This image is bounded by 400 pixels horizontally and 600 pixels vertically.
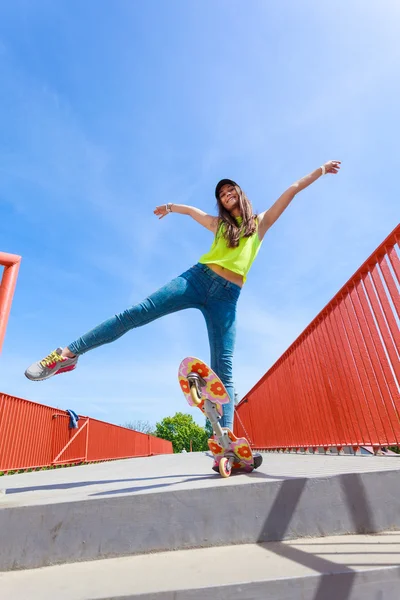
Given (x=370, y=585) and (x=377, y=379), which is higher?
(x=377, y=379)

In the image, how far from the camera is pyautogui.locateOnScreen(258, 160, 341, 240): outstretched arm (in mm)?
2645

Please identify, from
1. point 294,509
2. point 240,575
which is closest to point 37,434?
point 294,509

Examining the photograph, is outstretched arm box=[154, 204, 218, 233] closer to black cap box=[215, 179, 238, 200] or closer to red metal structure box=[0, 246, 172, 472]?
black cap box=[215, 179, 238, 200]

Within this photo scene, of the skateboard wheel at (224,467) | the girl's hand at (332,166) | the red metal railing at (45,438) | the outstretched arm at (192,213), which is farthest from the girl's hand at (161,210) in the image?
the red metal railing at (45,438)

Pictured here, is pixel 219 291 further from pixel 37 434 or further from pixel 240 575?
pixel 37 434

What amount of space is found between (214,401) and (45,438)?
7959 millimetres

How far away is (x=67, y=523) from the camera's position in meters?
1.46

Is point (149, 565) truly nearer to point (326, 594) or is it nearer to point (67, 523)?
point (67, 523)

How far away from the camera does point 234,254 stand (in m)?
2.45

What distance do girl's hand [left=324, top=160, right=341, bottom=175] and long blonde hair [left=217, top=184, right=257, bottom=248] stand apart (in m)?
0.62

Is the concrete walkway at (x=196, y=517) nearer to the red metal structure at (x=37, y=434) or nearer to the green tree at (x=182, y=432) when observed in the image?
the red metal structure at (x=37, y=434)

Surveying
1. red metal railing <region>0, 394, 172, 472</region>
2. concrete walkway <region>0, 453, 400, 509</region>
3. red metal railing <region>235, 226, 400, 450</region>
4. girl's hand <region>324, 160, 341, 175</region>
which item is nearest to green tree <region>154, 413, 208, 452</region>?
red metal railing <region>0, 394, 172, 472</region>

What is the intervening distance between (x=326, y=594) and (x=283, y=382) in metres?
4.38

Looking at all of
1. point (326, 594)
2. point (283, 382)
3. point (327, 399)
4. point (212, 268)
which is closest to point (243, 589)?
point (326, 594)
